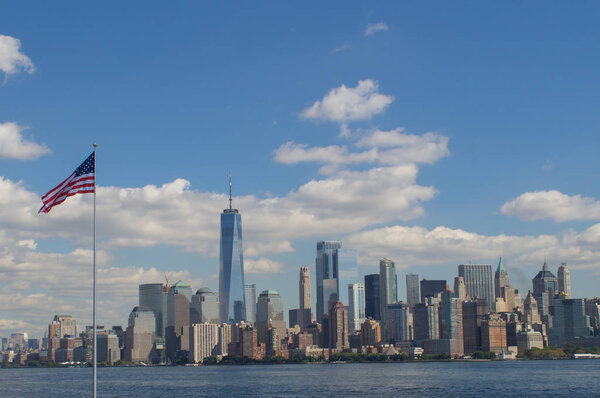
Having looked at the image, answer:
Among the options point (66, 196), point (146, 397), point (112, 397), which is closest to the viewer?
point (66, 196)

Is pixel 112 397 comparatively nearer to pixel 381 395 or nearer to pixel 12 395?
pixel 12 395

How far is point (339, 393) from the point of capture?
488 ft

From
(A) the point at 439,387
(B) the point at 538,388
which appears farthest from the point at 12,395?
(B) the point at 538,388

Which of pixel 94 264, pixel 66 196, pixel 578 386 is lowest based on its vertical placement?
pixel 578 386

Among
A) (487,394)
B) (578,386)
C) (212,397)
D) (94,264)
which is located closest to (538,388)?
(578,386)

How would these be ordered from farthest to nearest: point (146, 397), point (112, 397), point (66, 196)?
point (146, 397) → point (112, 397) → point (66, 196)

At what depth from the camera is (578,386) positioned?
6555 inches

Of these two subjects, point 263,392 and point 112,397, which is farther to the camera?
point 263,392

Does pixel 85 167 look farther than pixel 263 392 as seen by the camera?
No

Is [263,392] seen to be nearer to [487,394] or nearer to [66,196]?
[487,394]

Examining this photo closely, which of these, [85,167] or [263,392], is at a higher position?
[85,167]

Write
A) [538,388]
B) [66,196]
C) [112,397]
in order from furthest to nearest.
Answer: [538,388] → [112,397] → [66,196]

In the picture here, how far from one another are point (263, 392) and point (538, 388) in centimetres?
5541

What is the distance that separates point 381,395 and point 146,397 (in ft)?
146
